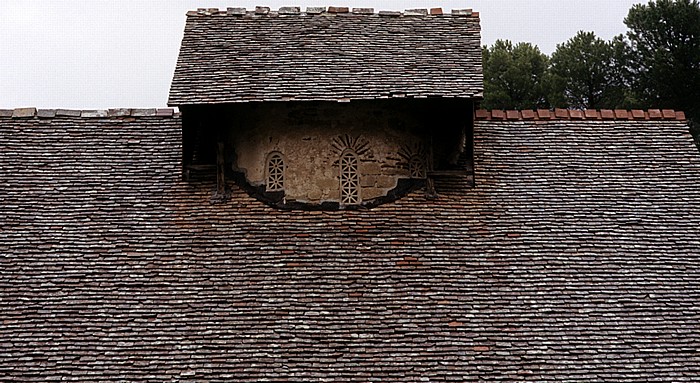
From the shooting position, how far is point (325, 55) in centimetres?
1276

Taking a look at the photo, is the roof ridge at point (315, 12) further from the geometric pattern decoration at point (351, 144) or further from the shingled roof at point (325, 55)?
the geometric pattern decoration at point (351, 144)

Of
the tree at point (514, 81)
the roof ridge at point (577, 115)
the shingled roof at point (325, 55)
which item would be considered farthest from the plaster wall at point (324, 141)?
the tree at point (514, 81)

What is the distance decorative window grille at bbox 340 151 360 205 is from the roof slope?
236 mm

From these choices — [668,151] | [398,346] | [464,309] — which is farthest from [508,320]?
[668,151]

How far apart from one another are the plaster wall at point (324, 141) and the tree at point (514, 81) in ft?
57.6

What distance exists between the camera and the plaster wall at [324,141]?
1236cm

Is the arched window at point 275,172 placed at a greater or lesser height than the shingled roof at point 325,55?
lesser

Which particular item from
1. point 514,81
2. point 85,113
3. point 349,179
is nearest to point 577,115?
point 349,179

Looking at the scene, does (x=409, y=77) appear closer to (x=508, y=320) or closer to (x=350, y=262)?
(x=350, y=262)

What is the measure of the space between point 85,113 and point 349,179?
3.82 m

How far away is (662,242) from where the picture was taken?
11.8 metres

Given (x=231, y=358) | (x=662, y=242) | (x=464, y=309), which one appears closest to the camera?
(x=231, y=358)

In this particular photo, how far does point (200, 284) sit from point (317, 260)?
133cm

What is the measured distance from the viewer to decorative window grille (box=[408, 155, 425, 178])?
12516mm
